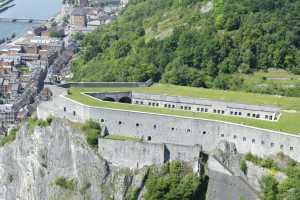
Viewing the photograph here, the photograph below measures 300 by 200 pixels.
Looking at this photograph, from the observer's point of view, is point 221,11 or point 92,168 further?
point 221,11

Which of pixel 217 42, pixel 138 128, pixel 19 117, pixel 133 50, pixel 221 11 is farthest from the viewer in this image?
pixel 19 117

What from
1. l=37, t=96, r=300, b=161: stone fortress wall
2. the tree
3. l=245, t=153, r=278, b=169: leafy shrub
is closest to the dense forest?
l=37, t=96, r=300, b=161: stone fortress wall

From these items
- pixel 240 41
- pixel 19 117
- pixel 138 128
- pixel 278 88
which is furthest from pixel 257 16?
pixel 19 117

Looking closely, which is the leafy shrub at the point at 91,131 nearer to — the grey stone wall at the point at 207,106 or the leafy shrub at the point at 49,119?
the leafy shrub at the point at 49,119

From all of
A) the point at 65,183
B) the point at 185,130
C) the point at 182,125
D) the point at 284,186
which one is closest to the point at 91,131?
the point at 65,183

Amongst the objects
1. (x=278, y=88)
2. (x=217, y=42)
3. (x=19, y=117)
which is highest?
(x=217, y=42)

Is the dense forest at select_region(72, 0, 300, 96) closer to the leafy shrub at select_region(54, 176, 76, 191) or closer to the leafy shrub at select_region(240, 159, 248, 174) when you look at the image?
the leafy shrub at select_region(54, 176, 76, 191)

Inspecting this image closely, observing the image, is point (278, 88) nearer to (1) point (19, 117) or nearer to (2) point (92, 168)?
(2) point (92, 168)
